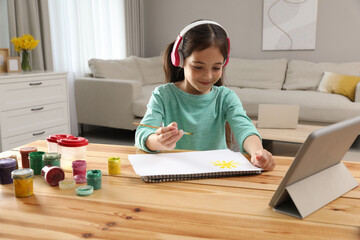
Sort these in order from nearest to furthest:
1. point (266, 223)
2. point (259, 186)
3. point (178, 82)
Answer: point (266, 223), point (259, 186), point (178, 82)

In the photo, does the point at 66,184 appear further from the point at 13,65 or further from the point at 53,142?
the point at 13,65

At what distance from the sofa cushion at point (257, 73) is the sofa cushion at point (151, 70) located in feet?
2.83

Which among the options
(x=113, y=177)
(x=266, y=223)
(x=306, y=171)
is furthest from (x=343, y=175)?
(x=113, y=177)

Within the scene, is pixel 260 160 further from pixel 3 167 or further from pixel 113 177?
Result: pixel 3 167

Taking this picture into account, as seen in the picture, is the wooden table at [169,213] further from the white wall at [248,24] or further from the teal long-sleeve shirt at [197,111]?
the white wall at [248,24]

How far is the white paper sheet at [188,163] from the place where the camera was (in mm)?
939

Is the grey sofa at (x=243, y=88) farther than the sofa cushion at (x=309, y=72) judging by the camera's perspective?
No

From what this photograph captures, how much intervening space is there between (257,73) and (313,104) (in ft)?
3.49

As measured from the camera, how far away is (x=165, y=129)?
Result: 39.0 inches

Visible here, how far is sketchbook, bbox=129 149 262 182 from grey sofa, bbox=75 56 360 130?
247 cm

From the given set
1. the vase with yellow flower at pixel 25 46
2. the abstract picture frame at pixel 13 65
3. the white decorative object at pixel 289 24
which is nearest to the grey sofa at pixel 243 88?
the white decorative object at pixel 289 24

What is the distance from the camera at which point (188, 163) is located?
3.28ft

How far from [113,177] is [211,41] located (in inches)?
22.7

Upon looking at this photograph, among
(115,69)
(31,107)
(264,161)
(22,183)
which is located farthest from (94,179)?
(115,69)
